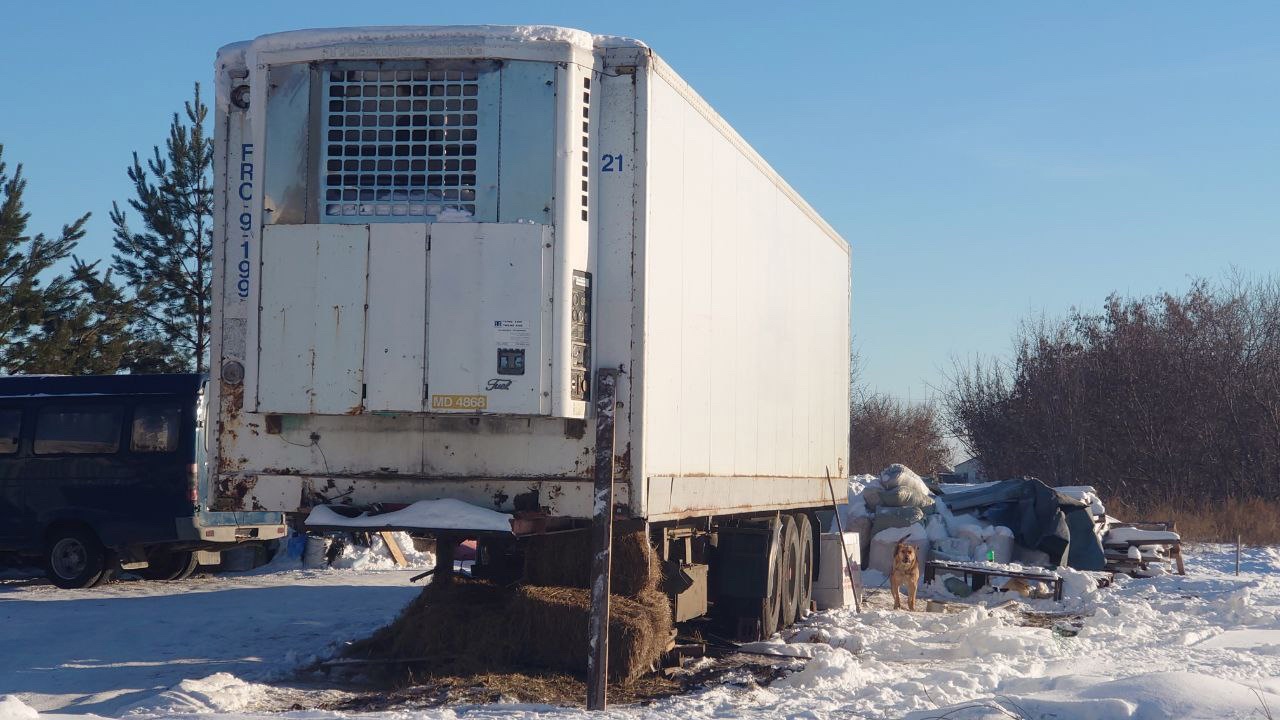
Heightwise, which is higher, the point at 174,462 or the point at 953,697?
the point at 174,462

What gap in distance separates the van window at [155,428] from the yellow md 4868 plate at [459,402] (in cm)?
874

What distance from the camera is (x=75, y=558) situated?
16.0 metres

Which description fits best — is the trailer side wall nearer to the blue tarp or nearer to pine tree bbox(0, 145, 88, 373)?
the blue tarp

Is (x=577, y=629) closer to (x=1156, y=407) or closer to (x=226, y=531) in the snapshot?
(x=226, y=531)

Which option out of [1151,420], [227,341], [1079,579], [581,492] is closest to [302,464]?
[227,341]

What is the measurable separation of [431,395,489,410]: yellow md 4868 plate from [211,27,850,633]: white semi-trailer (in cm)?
1

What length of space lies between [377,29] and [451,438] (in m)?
2.58

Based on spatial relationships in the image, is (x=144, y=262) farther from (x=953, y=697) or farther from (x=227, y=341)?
(x=953, y=697)

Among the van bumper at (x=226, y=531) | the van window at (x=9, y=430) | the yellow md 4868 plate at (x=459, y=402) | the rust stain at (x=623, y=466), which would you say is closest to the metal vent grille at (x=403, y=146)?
the yellow md 4868 plate at (x=459, y=402)

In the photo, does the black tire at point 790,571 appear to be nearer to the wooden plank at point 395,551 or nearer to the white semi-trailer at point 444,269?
the white semi-trailer at point 444,269

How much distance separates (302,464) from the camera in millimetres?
8602

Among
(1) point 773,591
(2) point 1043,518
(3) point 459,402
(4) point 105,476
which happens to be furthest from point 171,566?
(2) point 1043,518

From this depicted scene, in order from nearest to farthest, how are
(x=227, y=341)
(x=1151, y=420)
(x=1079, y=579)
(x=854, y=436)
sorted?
1. (x=227, y=341)
2. (x=1079, y=579)
3. (x=1151, y=420)
4. (x=854, y=436)

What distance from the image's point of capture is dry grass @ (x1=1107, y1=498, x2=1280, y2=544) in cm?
2919
